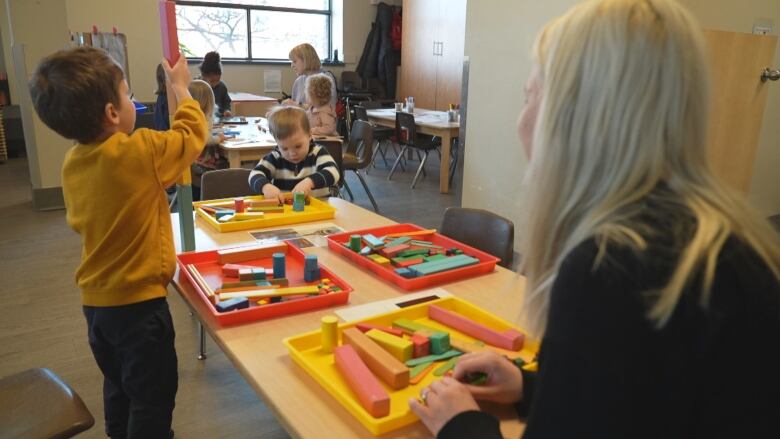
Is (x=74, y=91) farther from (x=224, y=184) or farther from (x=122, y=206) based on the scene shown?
(x=224, y=184)

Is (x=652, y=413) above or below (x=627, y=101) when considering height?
below

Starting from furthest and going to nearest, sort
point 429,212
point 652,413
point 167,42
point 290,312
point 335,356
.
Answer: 1. point 429,212
2. point 167,42
3. point 290,312
4. point 335,356
5. point 652,413

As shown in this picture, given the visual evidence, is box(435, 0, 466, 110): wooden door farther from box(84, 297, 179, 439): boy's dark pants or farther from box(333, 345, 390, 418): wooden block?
box(333, 345, 390, 418): wooden block

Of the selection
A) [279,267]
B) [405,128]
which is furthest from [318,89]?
[279,267]

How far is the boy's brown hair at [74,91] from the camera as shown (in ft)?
4.43

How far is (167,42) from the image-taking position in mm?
1636

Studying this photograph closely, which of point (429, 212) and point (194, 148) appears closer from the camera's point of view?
point (194, 148)

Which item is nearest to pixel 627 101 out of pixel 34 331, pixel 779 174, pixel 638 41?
pixel 638 41

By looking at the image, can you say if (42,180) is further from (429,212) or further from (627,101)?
(627,101)

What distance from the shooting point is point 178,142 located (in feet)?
4.87

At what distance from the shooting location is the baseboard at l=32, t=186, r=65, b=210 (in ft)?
15.6

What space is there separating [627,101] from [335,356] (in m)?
0.73

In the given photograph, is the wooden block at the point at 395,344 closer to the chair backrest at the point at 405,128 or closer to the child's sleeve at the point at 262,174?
the child's sleeve at the point at 262,174

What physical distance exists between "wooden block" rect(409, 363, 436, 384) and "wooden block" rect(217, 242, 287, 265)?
2.67 feet
